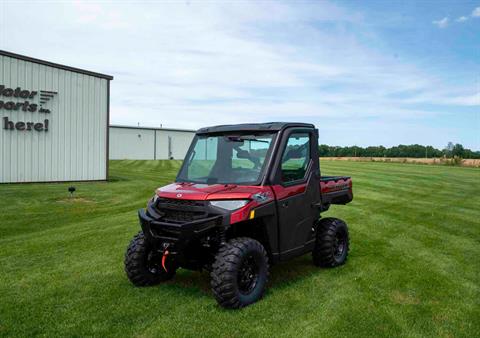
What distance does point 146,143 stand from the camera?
182 feet

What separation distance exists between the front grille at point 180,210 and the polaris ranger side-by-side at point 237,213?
0.5 inches

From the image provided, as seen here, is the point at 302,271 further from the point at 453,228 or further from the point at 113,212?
the point at 113,212

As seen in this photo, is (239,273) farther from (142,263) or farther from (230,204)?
(142,263)

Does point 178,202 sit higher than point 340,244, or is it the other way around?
point 178,202

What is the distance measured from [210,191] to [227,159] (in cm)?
86

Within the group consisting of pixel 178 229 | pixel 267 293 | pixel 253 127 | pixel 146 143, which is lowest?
pixel 267 293

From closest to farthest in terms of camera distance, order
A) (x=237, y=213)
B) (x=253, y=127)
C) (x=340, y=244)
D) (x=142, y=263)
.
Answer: (x=237, y=213), (x=142, y=263), (x=253, y=127), (x=340, y=244)

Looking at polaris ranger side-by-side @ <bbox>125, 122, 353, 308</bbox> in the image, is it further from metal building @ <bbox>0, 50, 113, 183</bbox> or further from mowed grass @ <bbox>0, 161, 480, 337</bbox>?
metal building @ <bbox>0, 50, 113, 183</bbox>

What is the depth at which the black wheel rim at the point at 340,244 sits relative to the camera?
24.1 ft

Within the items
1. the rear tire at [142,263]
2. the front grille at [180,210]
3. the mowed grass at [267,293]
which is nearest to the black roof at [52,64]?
the mowed grass at [267,293]

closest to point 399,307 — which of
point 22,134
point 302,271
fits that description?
point 302,271

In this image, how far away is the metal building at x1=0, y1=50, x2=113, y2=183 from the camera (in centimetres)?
1914

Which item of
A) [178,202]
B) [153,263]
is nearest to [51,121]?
[153,263]

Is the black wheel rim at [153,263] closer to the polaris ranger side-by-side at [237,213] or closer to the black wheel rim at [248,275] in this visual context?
the polaris ranger side-by-side at [237,213]
